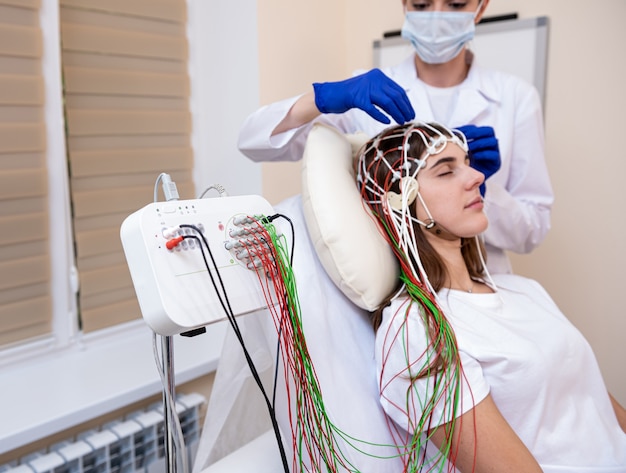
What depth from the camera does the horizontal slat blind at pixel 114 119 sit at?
1.79 m

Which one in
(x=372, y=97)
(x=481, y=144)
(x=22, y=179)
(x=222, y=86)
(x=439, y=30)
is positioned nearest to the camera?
(x=372, y=97)

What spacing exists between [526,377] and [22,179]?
1.40 meters

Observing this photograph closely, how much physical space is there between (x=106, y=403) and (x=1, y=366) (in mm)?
372

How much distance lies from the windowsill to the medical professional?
726mm

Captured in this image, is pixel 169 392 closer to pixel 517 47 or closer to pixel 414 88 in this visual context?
pixel 414 88

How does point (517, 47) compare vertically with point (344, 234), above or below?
above

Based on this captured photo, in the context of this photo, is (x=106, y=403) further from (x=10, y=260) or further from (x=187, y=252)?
(x=187, y=252)

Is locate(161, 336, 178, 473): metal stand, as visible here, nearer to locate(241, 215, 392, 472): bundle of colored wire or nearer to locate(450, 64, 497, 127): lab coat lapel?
locate(241, 215, 392, 472): bundle of colored wire

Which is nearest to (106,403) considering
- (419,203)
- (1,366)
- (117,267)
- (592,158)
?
(1,366)

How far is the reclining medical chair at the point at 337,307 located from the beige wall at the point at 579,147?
0.78m

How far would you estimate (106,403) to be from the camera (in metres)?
1.58

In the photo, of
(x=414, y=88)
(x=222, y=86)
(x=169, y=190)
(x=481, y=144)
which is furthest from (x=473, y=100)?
(x=169, y=190)

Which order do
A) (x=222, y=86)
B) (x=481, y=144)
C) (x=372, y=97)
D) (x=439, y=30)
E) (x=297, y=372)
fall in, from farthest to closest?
(x=222, y=86) → (x=439, y=30) → (x=481, y=144) → (x=372, y=97) → (x=297, y=372)

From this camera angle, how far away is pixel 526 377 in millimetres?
1115
